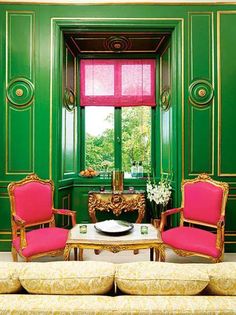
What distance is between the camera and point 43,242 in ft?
8.82

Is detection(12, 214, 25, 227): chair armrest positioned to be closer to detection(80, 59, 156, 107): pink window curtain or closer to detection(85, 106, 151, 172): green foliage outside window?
detection(85, 106, 151, 172): green foliage outside window

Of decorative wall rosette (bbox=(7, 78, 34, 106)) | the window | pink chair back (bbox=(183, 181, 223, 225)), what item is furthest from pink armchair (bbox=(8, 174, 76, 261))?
the window

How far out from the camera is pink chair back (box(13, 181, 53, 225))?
9.99 feet

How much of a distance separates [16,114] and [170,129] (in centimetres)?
203

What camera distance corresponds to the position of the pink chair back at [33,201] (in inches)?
120

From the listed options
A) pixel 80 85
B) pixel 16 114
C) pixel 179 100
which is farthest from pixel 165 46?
pixel 16 114

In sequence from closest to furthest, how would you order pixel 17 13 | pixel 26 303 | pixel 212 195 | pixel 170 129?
pixel 26 303, pixel 212 195, pixel 17 13, pixel 170 129

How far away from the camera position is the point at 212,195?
3.07 m

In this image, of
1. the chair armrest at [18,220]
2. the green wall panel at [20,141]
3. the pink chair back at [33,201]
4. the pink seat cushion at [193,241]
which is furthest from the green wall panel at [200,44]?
the chair armrest at [18,220]

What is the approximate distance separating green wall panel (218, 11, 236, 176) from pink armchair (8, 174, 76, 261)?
202 cm

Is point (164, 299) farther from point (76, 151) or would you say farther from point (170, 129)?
point (76, 151)

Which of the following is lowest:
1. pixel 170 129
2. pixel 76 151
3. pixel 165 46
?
pixel 76 151

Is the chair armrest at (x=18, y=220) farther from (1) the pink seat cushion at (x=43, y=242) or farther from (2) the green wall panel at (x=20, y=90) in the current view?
(2) the green wall panel at (x=20, y=90)

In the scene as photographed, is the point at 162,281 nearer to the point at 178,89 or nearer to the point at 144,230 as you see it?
the point at 144,230
